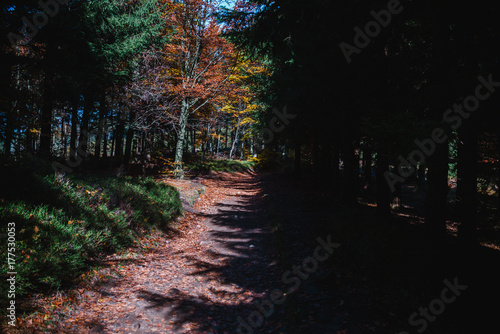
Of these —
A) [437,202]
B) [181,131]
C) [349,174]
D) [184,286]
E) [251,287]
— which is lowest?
[184,286]

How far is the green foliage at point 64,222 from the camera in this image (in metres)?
3.88

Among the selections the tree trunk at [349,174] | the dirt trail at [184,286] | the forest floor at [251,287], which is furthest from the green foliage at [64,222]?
the tree trunk at [349,174]

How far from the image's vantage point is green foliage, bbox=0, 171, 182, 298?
3.88m

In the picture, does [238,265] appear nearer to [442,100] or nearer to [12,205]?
[12,205]

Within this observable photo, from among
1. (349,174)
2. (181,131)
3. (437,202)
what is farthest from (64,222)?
(181,131)

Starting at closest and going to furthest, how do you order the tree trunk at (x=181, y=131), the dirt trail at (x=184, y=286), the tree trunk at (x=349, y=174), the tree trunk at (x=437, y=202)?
the dirt trail at (x=184, y=286) → the tree trunk at (x=437, y=202) → the tree trunk at (x=349, y=174) → the tree trunk at (x=181, y=131)

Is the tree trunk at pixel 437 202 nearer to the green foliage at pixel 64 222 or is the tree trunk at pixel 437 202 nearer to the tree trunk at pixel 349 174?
the tree trunk at pixel 349 174

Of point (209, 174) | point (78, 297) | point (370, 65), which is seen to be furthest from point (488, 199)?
point (209, 174)

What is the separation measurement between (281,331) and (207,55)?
1656 centimetres

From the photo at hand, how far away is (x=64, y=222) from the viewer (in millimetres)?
4996

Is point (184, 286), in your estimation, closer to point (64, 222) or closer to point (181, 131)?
point (64, 222)

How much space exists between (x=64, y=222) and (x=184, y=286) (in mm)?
2807

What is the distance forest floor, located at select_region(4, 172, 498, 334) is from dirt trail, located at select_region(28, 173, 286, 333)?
0.02 metres

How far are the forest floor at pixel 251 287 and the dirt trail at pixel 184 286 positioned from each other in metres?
0.02
